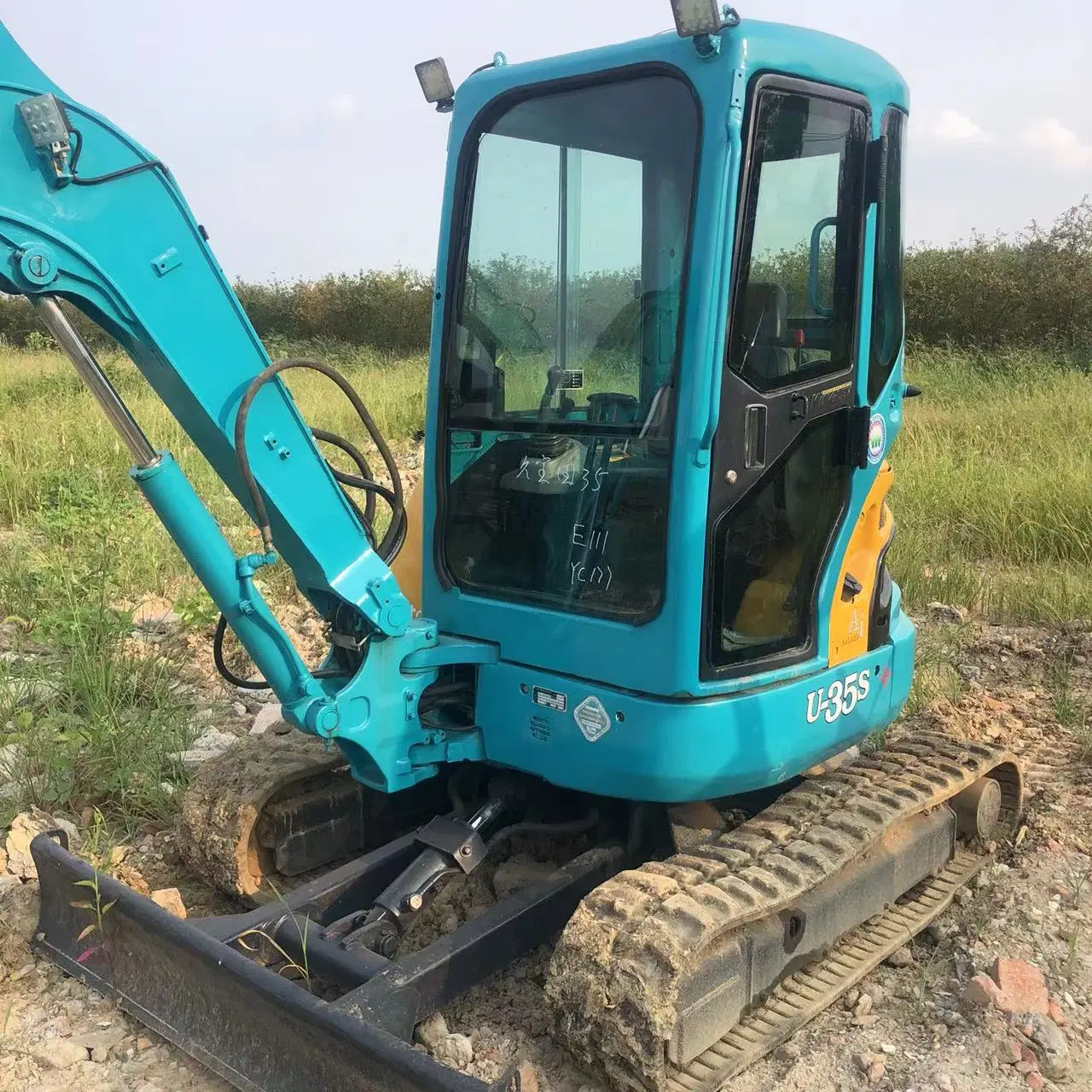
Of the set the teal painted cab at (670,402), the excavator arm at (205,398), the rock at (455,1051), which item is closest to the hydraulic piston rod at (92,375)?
the excavator arm at (205,398)

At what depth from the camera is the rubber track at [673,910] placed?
7.88 ft

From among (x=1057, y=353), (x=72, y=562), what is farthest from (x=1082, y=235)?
(x=72, y=562)

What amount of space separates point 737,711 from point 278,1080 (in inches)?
54.5

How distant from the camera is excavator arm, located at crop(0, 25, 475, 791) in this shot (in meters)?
2.20

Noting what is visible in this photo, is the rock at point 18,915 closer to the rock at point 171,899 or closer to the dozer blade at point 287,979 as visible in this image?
the dozer blade at point 287,979

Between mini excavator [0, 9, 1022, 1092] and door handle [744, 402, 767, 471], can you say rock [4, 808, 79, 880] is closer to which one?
mini excavator [0, 9, 1022, 1092]

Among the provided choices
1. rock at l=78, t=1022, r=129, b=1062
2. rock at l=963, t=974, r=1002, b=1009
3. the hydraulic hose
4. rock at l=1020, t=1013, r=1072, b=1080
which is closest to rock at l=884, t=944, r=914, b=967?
rock at l=963, t=974, r=1002, b=1009

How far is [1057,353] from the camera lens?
14562 mm

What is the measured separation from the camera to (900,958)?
10.4 feet

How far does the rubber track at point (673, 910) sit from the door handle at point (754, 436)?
1.00m

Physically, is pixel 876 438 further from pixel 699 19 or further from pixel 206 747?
pixel 206 747

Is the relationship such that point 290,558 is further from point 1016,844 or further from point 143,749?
point 1016,844

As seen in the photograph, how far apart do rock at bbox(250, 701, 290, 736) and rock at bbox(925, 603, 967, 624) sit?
363cm

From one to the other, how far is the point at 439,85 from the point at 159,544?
407 cm
